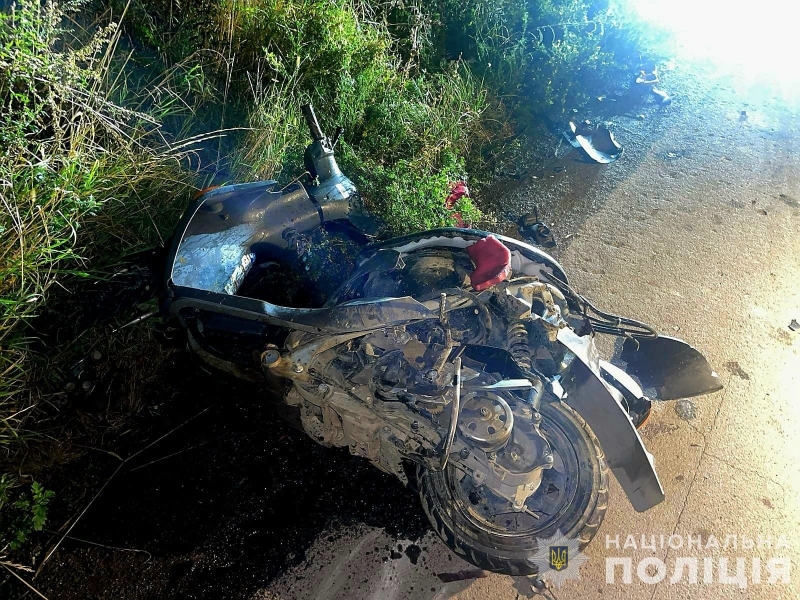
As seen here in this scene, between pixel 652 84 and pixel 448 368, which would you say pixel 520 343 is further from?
pixel 652 84

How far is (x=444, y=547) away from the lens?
2.15 m

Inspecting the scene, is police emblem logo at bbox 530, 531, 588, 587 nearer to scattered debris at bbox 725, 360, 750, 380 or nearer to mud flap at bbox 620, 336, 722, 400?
mud flap at bbox 620, 336, 722, 400

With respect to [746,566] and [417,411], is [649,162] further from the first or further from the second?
[417,411]

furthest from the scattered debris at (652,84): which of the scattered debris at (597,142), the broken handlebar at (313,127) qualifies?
the broken handlebar at (313,127)

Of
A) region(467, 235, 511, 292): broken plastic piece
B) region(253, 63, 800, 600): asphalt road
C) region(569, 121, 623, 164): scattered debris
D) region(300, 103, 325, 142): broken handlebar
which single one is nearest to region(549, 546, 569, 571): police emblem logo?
region(253, 63, 800, 600): asphalt road

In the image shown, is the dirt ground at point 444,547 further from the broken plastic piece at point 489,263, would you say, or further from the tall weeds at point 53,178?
the broken plastic piece at point 489,263

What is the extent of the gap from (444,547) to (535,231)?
206cm

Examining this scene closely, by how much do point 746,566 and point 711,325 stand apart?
132 cm

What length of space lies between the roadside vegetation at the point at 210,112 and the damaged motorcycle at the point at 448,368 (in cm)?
80

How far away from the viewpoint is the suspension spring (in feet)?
6.11

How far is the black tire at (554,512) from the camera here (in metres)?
1.87

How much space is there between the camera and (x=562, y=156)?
3895mm

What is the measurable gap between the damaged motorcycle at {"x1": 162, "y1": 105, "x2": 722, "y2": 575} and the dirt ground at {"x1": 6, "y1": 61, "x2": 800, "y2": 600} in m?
0.30

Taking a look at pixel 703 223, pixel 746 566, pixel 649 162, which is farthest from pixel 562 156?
pixel 746 566
